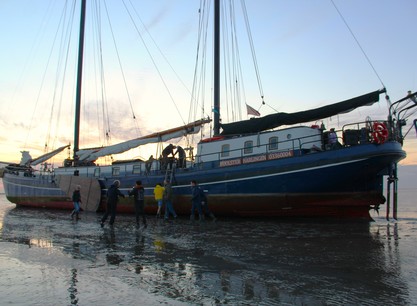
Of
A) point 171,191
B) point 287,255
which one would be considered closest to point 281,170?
point 171,191

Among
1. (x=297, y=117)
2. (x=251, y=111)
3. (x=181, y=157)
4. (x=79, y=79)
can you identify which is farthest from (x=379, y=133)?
(x=79, y=79)

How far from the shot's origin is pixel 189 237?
10430 mm

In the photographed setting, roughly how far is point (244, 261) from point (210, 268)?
88 centimetres

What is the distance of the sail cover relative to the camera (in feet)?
50.2

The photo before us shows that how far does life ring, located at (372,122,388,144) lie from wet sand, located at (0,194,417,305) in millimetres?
3953

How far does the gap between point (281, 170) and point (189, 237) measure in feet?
19.4

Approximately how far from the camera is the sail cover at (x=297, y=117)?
15.3 m

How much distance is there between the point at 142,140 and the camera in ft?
75.6

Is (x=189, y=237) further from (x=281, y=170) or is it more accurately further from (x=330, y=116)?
(x=330, y=116)

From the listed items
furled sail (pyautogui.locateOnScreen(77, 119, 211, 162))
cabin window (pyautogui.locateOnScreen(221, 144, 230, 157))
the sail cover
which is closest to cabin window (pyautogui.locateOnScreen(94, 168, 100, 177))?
furled sail (pyautogui.locateOnScreen(77, 119, 211, 162))

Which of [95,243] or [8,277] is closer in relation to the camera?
[8,277]

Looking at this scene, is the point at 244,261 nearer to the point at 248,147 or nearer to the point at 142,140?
the point at 248,147

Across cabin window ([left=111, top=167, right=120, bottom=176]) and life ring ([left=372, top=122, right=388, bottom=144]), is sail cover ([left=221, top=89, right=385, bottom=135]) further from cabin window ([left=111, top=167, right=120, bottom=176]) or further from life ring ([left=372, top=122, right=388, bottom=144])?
cabin window ([left=111, top=167, right=120, bottom=176])

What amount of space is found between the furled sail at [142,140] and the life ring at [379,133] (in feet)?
30.9
